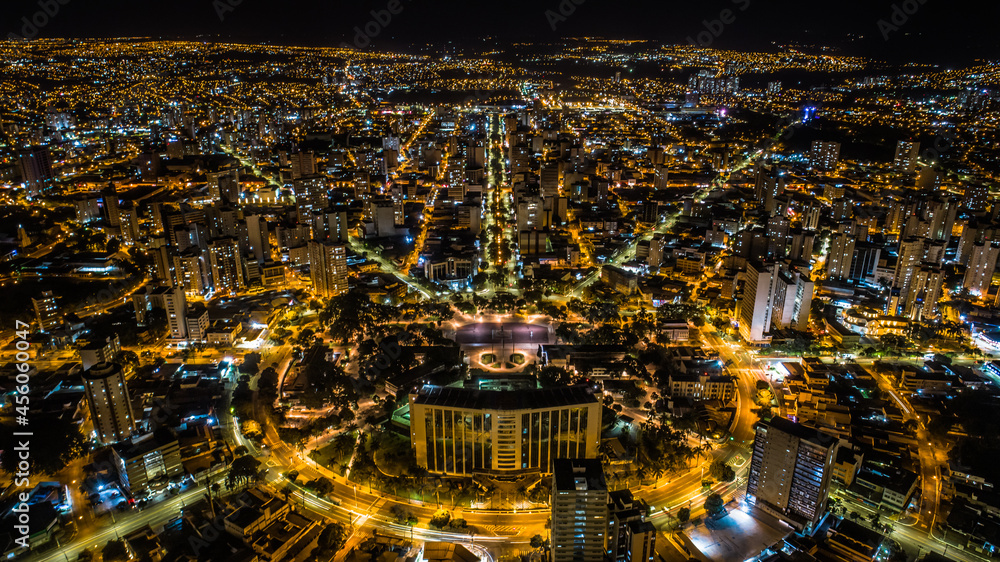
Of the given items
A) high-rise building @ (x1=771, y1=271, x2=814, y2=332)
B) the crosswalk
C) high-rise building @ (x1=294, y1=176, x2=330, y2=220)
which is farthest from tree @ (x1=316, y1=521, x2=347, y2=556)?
high-rise building @ (x1=294, y1=176, x2=330, y2=220)

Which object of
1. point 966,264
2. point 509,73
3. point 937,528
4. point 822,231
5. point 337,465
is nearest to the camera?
point 937,528

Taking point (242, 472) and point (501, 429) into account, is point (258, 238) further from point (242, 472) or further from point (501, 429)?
point (501, 429)

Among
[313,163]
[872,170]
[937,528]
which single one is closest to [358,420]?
[937,528]

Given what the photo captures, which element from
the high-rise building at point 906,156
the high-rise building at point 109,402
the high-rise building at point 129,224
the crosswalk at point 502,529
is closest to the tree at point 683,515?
the crosswalk at point 502,529

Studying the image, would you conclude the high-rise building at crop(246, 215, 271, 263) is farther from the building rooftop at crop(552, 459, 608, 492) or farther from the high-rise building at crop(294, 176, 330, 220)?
the building rooftop at crop(552, 459, 608, 492)

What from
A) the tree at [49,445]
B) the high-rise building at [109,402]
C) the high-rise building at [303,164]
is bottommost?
the tree at [49,445]

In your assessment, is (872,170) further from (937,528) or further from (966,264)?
(937,528)

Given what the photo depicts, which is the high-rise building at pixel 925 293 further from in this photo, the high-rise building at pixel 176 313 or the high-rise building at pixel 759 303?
the high-rise building at pixel 176 313
